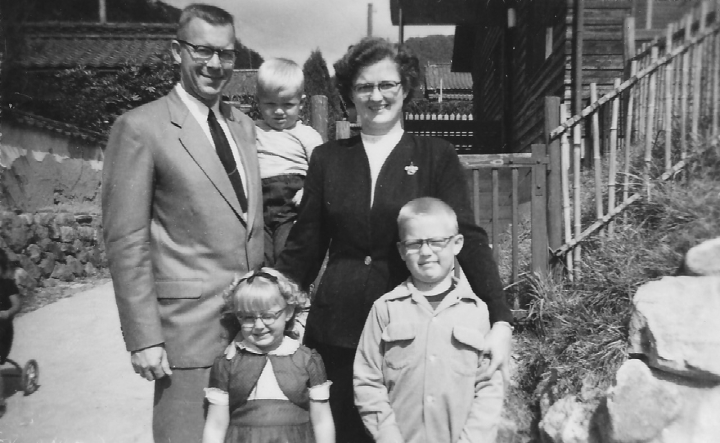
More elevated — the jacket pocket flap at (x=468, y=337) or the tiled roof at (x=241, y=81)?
the tiled roof at (x=241, y=81)

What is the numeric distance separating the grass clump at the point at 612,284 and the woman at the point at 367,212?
1617 millimetres

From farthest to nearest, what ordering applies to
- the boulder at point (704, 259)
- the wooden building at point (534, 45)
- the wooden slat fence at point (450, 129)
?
the wooden slat fence at point (450, 129)
the wooden building at point (534, 45)
the boulder at point (704, 259)

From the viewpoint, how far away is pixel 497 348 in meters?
1.63

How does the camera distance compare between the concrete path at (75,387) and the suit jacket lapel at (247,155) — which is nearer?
the suit jacket lapel at (247,155)

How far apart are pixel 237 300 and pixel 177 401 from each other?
1.29ft

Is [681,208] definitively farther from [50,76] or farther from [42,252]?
[50,76]

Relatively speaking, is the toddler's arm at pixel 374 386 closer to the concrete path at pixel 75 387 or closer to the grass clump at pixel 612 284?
the grass clump at pixel 612 284

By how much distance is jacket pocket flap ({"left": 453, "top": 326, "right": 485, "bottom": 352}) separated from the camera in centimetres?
161

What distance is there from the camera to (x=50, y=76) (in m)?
9.72

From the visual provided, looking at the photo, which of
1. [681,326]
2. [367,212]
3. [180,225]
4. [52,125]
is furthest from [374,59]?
[52,125]

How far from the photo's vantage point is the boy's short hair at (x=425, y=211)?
5.28 ft

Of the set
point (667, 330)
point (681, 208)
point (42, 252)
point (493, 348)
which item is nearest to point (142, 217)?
point (493, 348)

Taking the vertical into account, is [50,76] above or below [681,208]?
above

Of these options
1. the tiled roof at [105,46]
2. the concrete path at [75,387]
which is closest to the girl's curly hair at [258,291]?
the concrete path at [75,387]
